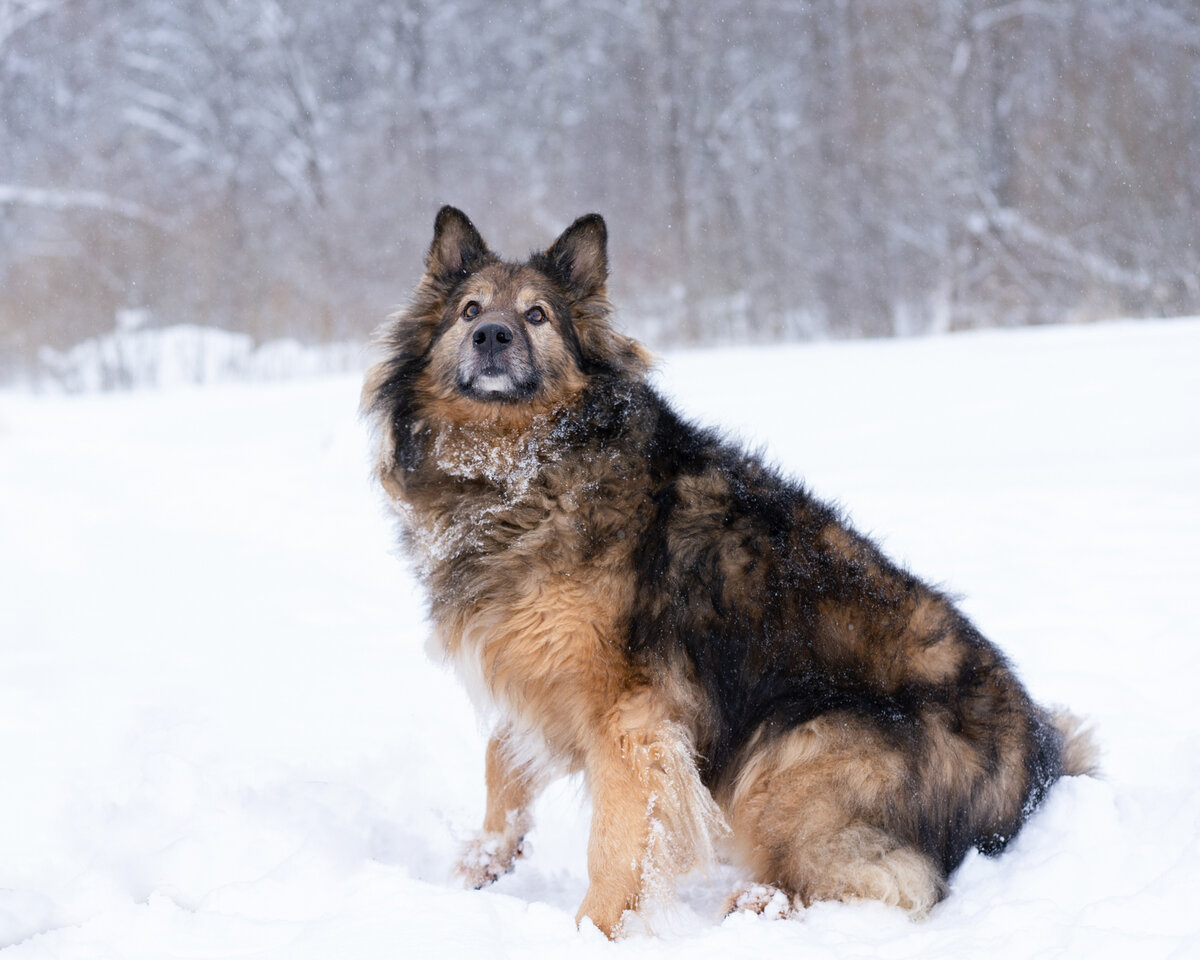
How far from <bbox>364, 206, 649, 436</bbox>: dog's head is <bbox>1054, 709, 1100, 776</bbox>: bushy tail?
6.34 feet

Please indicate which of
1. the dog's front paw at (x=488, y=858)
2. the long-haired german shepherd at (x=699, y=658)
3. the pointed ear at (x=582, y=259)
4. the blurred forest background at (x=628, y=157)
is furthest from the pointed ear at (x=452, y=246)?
the blurred forest background at (x=628, y=157)

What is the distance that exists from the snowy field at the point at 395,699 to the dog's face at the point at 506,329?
0.89 meters

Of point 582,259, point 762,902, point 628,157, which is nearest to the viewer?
point 762,902

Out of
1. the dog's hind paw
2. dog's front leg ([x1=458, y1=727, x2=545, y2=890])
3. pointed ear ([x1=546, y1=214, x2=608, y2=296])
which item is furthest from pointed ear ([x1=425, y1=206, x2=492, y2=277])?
the dog's hind paw

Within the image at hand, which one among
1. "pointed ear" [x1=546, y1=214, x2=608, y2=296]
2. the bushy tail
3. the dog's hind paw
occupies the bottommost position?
the dog's hind paw

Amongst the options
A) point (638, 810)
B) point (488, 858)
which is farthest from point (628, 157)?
point (638, 810)

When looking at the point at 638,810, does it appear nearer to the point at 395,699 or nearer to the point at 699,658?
the point at 699,658

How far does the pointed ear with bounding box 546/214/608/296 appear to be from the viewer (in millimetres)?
3615

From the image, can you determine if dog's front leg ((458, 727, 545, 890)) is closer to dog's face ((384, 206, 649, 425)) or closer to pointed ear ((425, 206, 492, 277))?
dog's face ((384, 206, 649, 425))

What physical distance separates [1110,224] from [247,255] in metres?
16.6

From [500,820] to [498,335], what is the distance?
1.78m

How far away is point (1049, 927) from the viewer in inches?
90.7

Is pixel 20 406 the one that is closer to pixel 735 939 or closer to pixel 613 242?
pixel 613 242

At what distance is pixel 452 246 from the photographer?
12.1 feet
